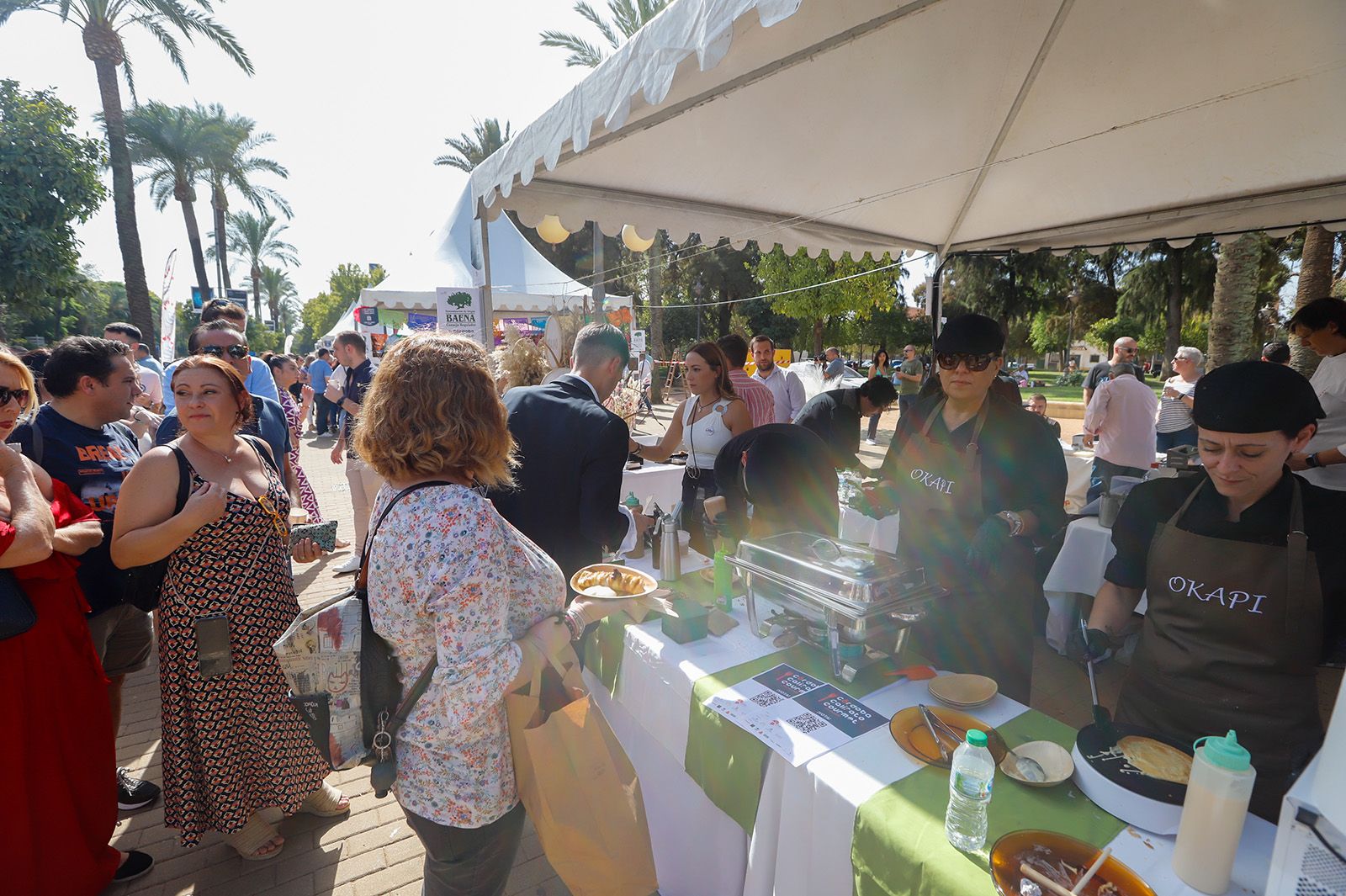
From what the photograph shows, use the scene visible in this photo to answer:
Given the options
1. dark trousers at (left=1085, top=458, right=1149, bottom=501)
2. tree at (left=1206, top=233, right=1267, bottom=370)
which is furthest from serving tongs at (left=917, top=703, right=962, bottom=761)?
tree at (left=1206, top=233, right=1267, bottom=370)

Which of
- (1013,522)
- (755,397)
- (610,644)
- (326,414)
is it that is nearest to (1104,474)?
(755,397)

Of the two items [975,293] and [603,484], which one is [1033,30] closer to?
[603,484]

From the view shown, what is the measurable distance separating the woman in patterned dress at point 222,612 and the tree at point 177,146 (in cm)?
2405

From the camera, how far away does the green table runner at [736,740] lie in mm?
1484

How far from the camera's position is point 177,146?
71.8 ft

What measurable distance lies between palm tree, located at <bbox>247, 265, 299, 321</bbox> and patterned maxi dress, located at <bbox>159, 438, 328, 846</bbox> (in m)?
67.3

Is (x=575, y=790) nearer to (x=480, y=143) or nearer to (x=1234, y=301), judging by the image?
(x=1234, y=301)

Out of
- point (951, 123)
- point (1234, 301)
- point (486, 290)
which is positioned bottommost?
point (486, 290)

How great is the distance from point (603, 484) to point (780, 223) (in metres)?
3.27

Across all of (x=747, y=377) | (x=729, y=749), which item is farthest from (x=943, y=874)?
(x=747, y=377)

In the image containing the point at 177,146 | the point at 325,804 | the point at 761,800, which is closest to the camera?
the point at 761,800

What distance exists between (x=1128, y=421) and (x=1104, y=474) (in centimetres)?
54

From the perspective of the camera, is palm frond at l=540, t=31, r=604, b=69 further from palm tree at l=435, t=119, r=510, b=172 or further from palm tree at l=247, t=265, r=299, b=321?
palm tree at l=247, t=265, r=299, b=321

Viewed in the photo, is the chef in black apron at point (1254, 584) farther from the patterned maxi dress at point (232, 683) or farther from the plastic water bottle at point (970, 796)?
the patterned maxi dress at point (232, 683)
